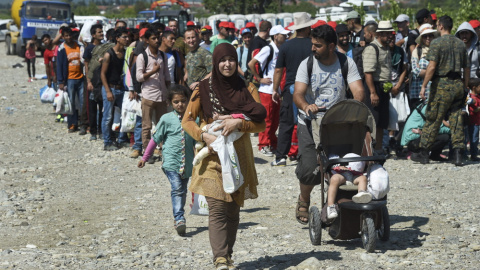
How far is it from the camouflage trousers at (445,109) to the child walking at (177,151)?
14.4ft

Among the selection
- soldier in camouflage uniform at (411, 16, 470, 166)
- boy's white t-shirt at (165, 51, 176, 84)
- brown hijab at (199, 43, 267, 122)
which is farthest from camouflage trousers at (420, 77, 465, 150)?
brown hijab at (199, 43, 267, 122)

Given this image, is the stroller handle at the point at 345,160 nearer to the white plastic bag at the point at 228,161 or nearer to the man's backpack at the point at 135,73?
the white plastic bag at the point at 228,161

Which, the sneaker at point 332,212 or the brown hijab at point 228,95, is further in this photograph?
the sneaker at point 332,212

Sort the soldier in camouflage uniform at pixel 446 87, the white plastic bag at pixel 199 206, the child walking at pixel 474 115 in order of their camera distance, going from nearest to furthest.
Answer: the white plastic bag at pixel 199 206 → the soldier in camouflage uniform at pixel 446 87 → the child walking at pixel 474 115

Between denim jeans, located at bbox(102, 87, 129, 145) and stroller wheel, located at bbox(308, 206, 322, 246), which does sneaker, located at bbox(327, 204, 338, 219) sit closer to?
stroller wheel, located at bbox(308, 206, 322, 246)

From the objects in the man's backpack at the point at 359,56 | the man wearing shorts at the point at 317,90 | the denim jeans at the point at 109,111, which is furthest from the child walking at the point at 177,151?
the denim jeans at the point at 109,111

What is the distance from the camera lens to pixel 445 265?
6062 mm

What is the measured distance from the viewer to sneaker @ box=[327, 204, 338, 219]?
6521 millimetres

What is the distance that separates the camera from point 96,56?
1340cm

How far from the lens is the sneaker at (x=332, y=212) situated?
6.52m

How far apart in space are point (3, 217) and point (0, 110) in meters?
11.8

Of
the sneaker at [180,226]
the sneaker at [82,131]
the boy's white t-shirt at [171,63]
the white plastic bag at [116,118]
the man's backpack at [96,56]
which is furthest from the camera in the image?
the sneaker at [82,131]

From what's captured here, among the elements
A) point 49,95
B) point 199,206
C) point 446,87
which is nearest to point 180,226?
A: point 199,206

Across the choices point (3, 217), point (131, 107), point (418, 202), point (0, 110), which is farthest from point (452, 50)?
point (0, 110)
